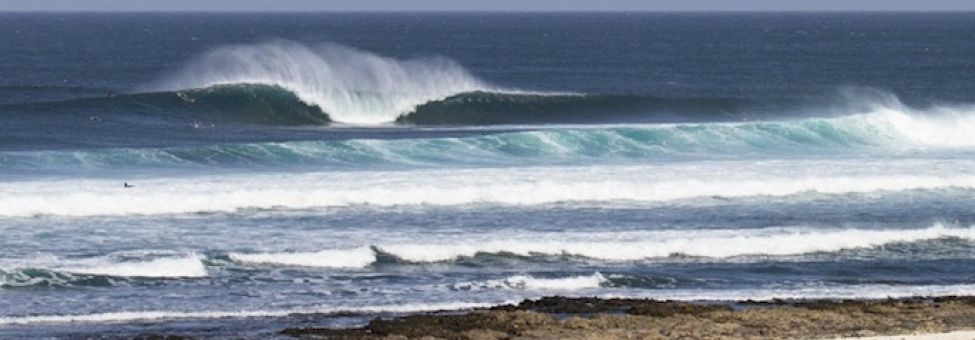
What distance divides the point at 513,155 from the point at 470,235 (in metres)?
11.6

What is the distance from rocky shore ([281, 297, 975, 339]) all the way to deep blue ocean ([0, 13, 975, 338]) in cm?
109

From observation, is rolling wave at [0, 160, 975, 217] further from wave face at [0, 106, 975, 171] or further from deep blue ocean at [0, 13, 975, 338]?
wave face at [0, 106, 975, 171]

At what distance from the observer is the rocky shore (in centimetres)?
1872

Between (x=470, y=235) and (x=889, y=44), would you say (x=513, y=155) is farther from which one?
(x=889, y=44)

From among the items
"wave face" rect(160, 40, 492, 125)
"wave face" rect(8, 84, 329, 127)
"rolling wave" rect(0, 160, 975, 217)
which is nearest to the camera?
"rolling wave" rect(0, 160, 975, 217)

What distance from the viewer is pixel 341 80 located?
178ft

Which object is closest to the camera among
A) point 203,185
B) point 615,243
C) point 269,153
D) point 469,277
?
point 469,277

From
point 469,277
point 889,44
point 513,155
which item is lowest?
point 469,277

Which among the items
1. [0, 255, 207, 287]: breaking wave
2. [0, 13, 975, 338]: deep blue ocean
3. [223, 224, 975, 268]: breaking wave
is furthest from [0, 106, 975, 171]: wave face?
[0, 255, 207, 287]: breaking wave

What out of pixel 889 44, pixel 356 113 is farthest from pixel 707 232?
pixel 889 44

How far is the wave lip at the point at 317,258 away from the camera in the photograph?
23953 millimetres

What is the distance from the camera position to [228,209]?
95.2 ft

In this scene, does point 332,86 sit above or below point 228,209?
above

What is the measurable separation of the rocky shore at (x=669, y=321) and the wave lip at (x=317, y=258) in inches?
158
